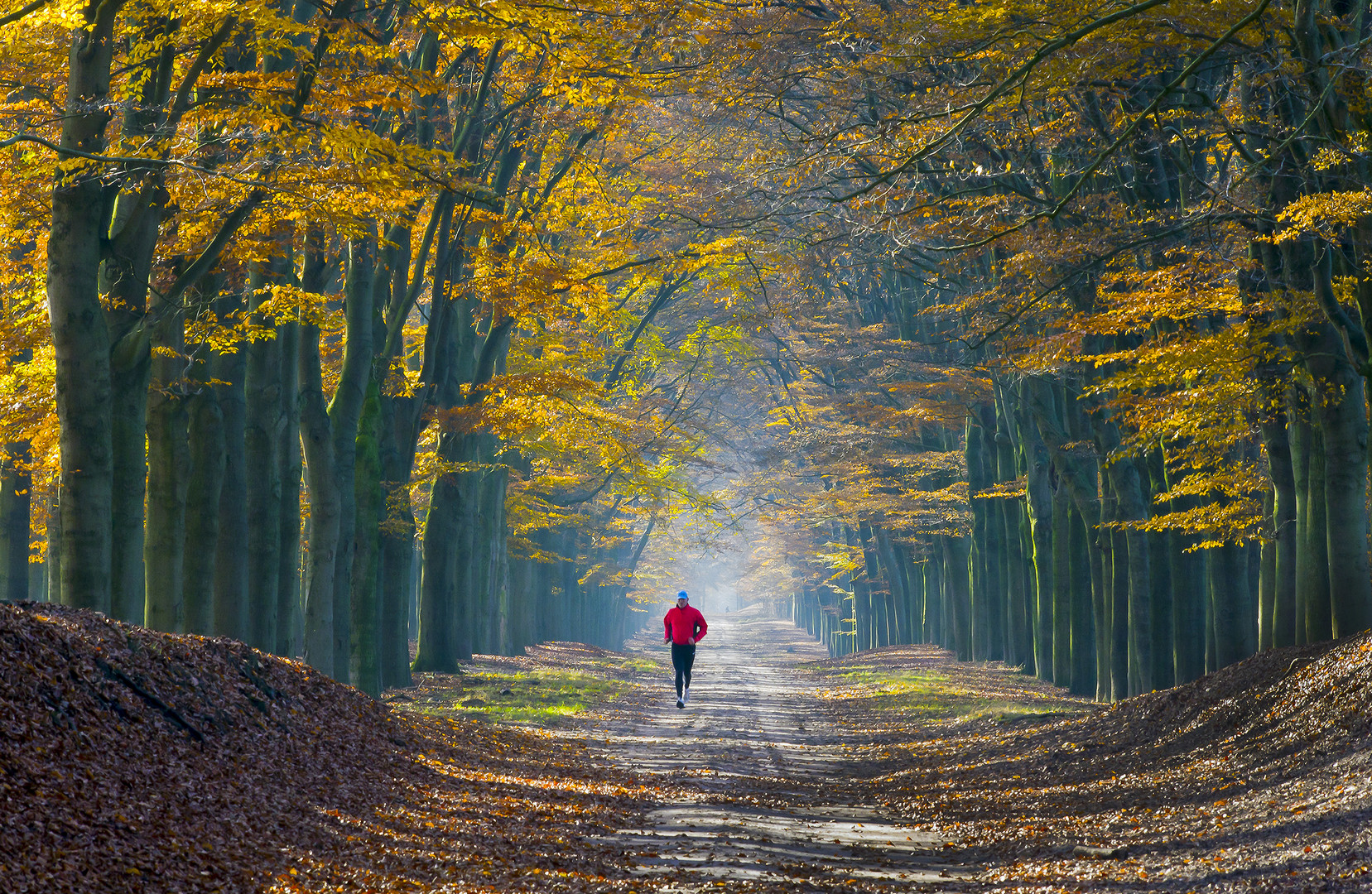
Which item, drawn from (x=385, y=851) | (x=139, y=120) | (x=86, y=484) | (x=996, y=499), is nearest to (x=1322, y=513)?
(x=385, y=851)

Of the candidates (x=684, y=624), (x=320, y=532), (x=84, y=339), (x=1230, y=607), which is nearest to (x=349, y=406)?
(x=320, y=532)

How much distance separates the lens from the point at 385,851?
797 cm

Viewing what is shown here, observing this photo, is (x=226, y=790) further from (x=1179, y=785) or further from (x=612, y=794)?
(x=1179, y=785)

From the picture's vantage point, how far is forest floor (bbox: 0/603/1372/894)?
6.99m

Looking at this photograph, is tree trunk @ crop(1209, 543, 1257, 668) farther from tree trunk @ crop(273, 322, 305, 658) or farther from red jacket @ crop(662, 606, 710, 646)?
tree trunk @ crop(273, 322, 305, 658)

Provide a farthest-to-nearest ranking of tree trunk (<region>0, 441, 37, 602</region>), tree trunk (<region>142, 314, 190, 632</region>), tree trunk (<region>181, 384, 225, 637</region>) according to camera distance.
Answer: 1. tree trunk (<region>0, 441, 37, 602</region>)
2. tree trunk (<region>181, 384, 225, 637</region>)
3. tree trunk (<region>142, 314, 190, 632</region>)

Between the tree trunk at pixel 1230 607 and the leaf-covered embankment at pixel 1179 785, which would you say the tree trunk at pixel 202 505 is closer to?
the leaf-covered embankment at pixel 1179 785

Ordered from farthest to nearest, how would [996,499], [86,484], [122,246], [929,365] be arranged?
[996,499]
[929,365]
[122,246]
[86,484]

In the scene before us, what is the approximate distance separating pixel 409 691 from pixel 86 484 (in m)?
10.6

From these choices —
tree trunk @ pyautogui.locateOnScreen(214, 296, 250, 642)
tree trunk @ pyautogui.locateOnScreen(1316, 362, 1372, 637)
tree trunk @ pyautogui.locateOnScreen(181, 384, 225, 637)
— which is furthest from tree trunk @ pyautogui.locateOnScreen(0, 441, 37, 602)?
tree trunk @ pyautogui.locateOnScreen(1316, 362, 1372, 637)

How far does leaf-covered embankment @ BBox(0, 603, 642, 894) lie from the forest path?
1.83 feet

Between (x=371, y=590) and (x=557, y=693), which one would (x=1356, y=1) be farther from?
(x=557, y=693)

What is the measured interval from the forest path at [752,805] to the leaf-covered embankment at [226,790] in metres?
0.56

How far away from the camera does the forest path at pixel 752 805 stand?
7812 mm
